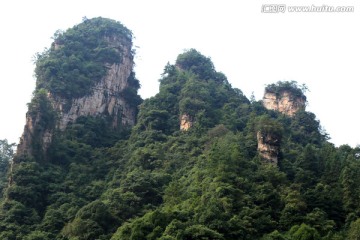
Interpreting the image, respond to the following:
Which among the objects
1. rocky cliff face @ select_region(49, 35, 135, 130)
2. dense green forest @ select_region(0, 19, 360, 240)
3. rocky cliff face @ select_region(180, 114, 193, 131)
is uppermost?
rocky cliff face @ select_region(49, 35, 135, 130)

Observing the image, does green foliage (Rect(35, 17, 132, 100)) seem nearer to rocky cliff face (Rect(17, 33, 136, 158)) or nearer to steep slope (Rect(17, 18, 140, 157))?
steep slope (Rect(17, 18, 140, 157))

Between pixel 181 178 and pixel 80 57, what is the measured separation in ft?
72.3

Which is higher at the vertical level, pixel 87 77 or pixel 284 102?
pixel 284 102

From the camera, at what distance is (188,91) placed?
51656 millimetres

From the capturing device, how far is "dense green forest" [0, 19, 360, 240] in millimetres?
31281

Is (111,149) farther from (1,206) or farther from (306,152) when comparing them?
(306,152)

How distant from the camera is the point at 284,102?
191 feet

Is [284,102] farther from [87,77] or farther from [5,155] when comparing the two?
[5,155]

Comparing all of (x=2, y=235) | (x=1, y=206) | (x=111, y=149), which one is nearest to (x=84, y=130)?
(x=111, y=149)

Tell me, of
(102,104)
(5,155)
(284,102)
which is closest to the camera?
(5,155)

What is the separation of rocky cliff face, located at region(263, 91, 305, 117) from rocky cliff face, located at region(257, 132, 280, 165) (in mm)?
18150

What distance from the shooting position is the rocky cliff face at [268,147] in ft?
A: 129

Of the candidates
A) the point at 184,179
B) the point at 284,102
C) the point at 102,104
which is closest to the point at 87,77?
the point at 102,104

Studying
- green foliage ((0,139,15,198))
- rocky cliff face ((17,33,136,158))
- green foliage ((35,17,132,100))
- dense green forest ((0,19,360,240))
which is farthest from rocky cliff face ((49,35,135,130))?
green foliage ((0,139,15,198))
